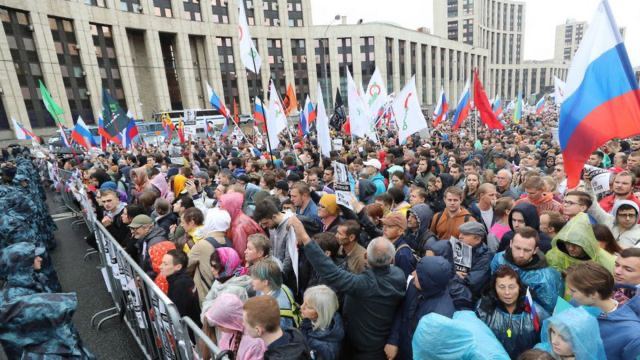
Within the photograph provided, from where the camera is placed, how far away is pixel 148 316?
359 centimetres

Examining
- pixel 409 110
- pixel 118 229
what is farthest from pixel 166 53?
pixel 118 229

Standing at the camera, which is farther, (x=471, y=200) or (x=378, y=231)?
(x=471, y=200)

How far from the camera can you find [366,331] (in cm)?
268

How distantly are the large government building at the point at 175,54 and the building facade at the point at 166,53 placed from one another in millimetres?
96

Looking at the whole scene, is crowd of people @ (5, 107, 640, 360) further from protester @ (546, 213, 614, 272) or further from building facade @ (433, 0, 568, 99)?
building facade @ (433, 0, 568, 99)

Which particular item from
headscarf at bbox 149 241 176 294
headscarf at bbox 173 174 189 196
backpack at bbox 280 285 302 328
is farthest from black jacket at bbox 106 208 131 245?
backpack at bbox 280 285 302 328

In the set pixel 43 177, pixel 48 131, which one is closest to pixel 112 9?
pixel 48 131

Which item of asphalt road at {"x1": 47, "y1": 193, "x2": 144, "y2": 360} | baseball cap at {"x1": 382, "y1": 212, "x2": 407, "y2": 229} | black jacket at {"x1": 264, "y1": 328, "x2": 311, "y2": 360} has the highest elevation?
baseball cap at {"x1": 382, "y1": 212, "x2": 407, "y2": 229}

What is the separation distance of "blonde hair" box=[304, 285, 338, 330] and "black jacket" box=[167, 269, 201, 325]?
1234 millimetres

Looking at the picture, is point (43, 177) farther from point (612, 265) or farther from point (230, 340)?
point (612, 265)

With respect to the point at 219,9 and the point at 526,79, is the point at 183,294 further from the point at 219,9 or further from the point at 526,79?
the point at 526,79

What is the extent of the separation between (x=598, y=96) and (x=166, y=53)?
48.1 m

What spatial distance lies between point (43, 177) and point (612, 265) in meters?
20.0

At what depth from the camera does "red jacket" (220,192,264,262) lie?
3901mm
